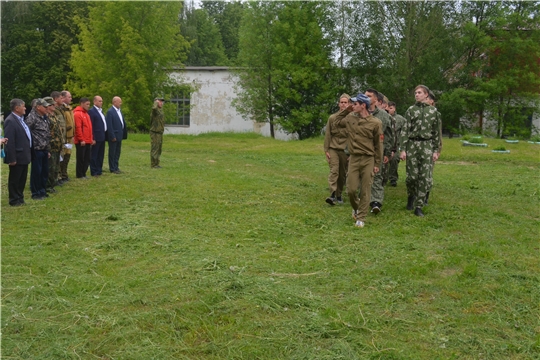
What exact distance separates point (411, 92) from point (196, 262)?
25.1 m

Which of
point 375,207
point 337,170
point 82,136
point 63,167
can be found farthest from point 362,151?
point 63,167

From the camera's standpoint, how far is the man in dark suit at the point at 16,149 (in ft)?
31.9

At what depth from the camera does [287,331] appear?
4668 millimetres

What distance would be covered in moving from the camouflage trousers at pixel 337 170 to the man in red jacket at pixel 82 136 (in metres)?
6.10

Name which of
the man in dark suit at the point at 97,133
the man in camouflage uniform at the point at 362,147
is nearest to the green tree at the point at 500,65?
the man in dark suit at the point at 97,133

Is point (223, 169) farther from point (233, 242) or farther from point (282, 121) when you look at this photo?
point (282, 121)

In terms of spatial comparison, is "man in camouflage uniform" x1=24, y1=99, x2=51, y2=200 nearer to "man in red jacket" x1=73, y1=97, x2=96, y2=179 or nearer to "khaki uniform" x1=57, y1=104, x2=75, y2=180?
"khaki uniform" x1=57, y1=104, x2=75, y2=180

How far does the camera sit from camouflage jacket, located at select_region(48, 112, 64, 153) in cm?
1141

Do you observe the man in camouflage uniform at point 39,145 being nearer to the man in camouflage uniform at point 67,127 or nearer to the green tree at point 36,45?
the man in camouflage uniform at point 67,127

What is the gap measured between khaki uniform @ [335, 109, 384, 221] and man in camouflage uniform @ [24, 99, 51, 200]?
5.76 meters

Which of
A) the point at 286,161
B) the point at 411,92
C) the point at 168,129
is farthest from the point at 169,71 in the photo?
the point at 286,161

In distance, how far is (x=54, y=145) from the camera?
457 inches

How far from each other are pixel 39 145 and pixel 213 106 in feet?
87.4

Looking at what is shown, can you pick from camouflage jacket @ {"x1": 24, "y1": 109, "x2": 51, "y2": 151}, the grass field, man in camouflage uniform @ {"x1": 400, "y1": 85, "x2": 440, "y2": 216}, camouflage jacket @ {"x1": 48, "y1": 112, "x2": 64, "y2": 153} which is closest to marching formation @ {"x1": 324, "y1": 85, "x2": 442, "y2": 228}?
man in camouflage uniform @ {"x1": 400, "y1": 85, "x2": 440, "y2": 216}
